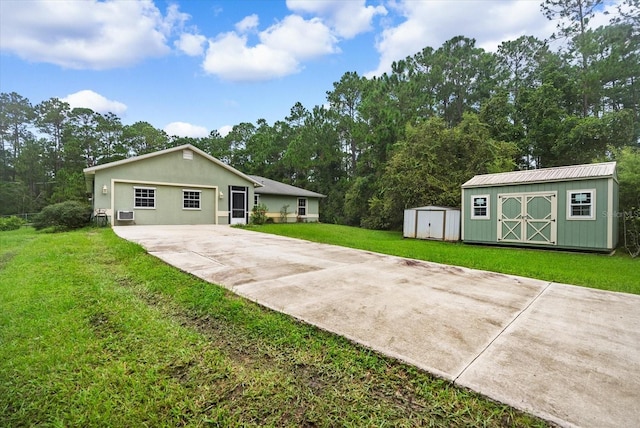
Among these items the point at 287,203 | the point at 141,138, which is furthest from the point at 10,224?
the point at 141,138

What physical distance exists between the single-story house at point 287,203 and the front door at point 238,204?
130cm

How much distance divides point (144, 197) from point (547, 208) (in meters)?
16.1

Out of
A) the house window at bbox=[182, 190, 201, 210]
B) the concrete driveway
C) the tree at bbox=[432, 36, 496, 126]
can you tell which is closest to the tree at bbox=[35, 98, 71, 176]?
the house window at bbox=[182, 190, 201, 210]

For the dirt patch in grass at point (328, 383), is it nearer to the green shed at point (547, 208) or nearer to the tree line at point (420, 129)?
the green shed at point (547, 208)

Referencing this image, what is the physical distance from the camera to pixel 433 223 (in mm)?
12586

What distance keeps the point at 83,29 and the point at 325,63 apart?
47.3 ft

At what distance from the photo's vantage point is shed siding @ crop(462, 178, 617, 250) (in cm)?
844

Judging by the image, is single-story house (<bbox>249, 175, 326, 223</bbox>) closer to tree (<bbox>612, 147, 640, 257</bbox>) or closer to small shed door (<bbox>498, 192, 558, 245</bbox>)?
small shed door (<bbox>498, 192, 558, 245</bbox>)

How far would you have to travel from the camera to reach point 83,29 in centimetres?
816

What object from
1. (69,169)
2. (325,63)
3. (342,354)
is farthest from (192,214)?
(69,169)

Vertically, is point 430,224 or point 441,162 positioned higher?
point 441,162

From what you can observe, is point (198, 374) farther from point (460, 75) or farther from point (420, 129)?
point (460, 75)

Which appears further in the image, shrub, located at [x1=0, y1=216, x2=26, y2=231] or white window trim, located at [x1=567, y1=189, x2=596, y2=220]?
shrub, located at [x1=0, y1=216, x2=26, y2=231]

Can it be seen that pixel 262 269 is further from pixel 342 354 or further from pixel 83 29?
pixel 83 29
